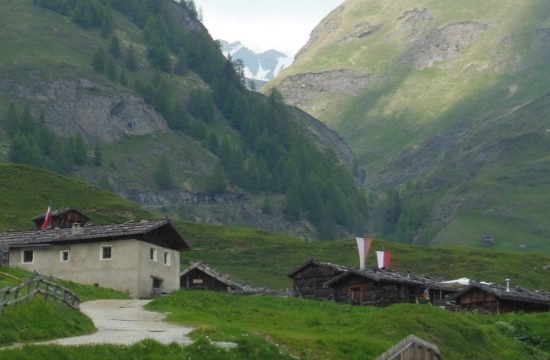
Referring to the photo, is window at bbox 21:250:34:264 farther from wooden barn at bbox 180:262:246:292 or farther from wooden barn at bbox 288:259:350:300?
wooden barn at bbox 288:259:350:300

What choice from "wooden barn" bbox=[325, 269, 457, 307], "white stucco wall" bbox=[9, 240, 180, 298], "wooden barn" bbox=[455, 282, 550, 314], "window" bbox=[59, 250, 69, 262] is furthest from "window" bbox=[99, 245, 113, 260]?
"wooden barn" bbox=[455, 282, 550, 314]

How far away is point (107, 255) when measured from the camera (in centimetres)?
7688

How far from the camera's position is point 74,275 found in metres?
77.1

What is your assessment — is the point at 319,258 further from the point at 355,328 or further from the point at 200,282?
the point at 355,328

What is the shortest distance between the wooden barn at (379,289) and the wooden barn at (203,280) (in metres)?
10.4

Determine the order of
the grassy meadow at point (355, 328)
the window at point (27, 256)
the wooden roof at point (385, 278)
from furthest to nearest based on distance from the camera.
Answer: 1. the wooden roof at point (385, 278)
2. the window at point (27, 256)
3. the grassy meadow at point (355, 328)

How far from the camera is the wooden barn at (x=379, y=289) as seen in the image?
8256 centimetres

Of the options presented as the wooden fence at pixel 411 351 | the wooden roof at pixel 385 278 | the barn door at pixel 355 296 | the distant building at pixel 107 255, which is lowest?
the wooden fence at pixel 411 351

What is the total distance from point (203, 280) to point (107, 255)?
752 inches

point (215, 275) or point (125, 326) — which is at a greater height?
point (215, 275)

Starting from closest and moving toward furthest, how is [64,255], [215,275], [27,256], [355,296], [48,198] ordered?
[64,255] < [27,256] < [355,296] < [215,275] < [48,198]

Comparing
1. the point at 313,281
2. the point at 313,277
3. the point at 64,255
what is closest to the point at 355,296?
the point at 313,281

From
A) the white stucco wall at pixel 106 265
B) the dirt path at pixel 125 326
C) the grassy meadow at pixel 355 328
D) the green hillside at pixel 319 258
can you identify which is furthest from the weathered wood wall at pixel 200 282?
the green hillside at pixel 319 258

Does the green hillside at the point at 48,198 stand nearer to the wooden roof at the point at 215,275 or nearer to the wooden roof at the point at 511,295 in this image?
the wooden roof at the point at 215,275
